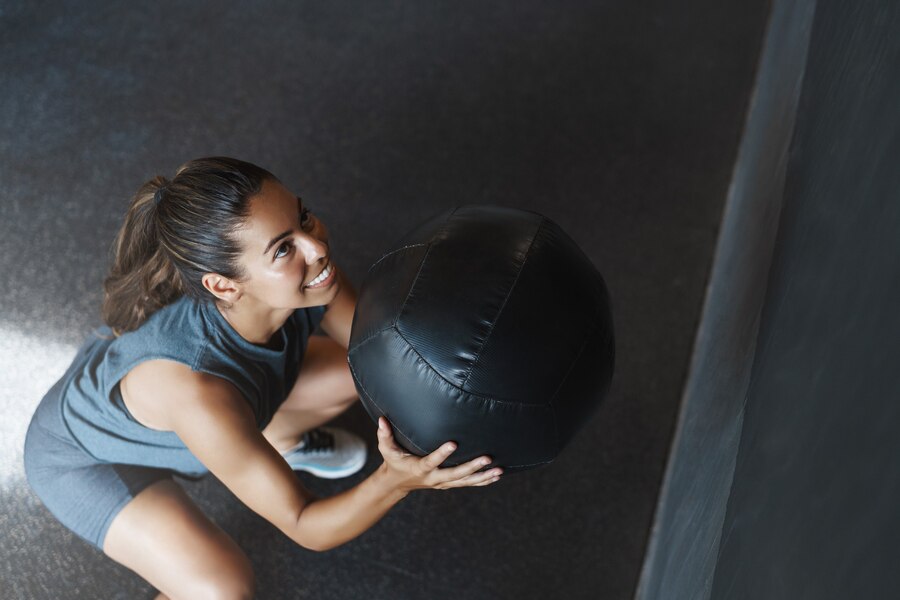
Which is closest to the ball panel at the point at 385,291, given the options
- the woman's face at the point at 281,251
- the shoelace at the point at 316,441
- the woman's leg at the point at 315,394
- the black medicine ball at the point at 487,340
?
the black medicine ball at the point at 487,340

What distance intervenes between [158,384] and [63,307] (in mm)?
1083

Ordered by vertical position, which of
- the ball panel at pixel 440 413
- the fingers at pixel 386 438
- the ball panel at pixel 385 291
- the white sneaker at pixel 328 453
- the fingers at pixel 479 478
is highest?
the ball panel at pixel 385 291

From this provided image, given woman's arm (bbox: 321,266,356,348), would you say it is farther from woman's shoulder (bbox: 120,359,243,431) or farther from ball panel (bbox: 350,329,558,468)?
ball panel (bbox: 350,329,558,468)

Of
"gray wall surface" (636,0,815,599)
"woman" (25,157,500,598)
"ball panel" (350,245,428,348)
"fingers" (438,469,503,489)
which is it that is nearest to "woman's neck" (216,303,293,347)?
"woman" (25,157,500,598)

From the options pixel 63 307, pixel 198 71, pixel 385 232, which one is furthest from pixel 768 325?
pixel 198 71

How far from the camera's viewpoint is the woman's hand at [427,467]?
4.33ft

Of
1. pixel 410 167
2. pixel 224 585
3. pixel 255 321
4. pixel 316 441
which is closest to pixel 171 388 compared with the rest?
pixel 255 321

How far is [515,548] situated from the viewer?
2.06m

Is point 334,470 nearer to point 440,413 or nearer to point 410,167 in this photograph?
point 440,413

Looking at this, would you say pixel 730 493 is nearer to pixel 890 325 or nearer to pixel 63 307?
pixel 890 325

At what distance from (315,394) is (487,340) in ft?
2.87

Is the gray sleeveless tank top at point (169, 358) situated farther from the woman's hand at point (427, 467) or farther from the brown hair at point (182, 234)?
the woman's hand at point (427, 467)

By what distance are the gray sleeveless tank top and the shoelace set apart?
0.32 m

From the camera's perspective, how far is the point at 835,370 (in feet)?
3.40
